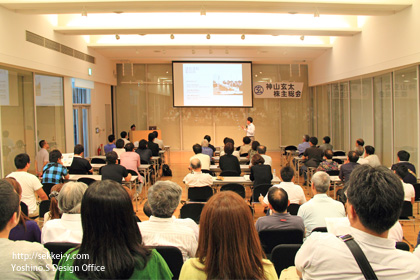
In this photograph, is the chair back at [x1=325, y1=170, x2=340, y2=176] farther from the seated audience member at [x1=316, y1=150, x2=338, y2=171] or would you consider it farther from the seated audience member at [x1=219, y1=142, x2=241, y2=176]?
the seated audience member at [x1=219, y1=142, x2=241, y2=176]

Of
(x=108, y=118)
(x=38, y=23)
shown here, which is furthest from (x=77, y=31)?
(x=108, y=118)

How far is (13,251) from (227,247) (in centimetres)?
112

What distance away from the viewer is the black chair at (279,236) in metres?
3.58

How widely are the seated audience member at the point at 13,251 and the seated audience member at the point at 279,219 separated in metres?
2.24

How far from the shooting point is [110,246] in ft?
5.33

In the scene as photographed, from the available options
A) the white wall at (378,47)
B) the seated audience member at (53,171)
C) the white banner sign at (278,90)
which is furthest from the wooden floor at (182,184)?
Result: the white wall at (378,47)

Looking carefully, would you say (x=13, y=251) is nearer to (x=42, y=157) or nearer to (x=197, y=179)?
(x=197, y=179)

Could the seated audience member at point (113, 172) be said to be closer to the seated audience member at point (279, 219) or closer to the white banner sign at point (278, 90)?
the seated audience member at point (279, 219)

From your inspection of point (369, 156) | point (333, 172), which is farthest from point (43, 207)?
point (369, 156)

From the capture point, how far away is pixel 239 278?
1625 millimetres

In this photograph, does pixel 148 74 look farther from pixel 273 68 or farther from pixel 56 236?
pixel 56 236

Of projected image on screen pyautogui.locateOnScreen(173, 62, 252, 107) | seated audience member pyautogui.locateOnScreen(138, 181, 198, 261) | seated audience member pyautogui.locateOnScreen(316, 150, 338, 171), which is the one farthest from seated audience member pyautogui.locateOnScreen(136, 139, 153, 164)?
seated audience member pyautogui.locateOnScreen(138, 181, 198, 261)

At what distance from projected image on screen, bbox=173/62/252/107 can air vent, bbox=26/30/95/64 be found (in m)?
4.09

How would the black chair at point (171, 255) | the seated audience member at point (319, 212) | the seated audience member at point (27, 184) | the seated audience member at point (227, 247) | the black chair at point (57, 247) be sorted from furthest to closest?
the seated audience member at point (27, 184)
the seated audience member at point (319, 212)
the black chair at point (57, 247)
the black chair at point (171, 255)
the seated audience member at point (227, 247)
